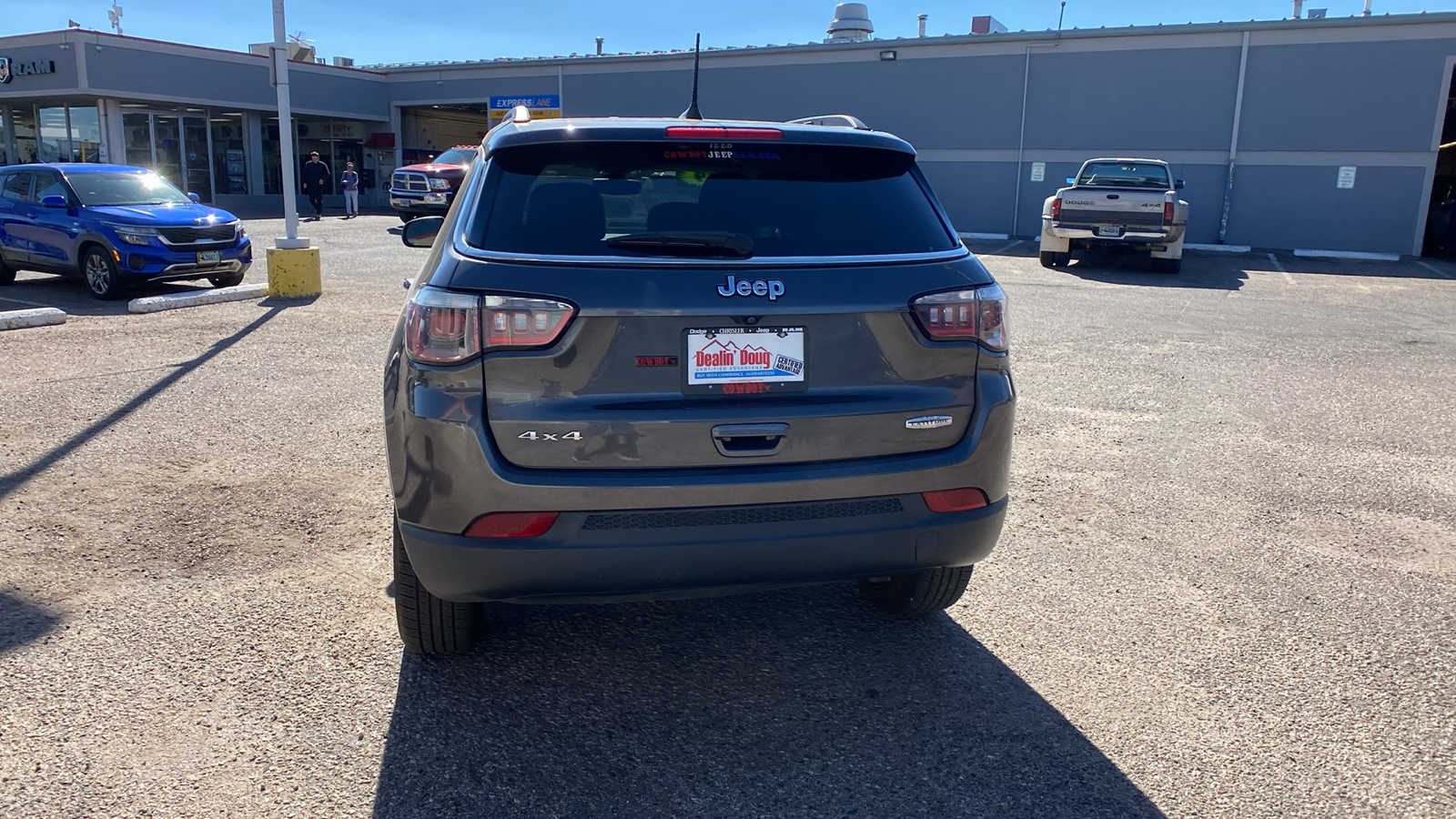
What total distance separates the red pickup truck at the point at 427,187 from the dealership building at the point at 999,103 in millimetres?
9268

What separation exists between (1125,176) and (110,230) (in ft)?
51.9

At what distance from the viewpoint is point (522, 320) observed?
2744mm

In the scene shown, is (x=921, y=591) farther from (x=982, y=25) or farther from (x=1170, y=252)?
(x=982, y=25)

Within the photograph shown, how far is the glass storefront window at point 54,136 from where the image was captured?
105ft

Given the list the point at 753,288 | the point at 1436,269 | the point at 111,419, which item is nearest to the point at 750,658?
the point at 753,288

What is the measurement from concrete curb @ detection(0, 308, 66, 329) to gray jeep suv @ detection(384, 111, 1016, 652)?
28.8ft

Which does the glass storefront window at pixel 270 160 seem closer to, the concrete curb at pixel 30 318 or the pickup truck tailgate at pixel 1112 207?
the concrete curb at pixel 30 318

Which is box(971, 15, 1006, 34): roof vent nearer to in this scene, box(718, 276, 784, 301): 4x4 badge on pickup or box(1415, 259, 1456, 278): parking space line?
box(1415, 259, 1456, 278): parking space line

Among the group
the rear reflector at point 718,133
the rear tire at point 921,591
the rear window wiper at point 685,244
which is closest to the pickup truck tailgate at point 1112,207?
the rear tire at point 921,591

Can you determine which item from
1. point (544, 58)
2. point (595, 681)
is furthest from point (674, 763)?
point (544, 58)

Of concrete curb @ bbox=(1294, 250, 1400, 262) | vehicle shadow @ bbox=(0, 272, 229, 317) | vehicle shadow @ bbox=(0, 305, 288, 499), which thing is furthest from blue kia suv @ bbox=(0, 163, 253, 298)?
concrete curb @ bbox=(1294, 250, 1400, 262)

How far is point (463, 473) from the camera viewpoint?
9.04 feet

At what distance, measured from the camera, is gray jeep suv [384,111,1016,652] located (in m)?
2.75

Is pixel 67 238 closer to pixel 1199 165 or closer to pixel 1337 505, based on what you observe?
pixel 1337 505
